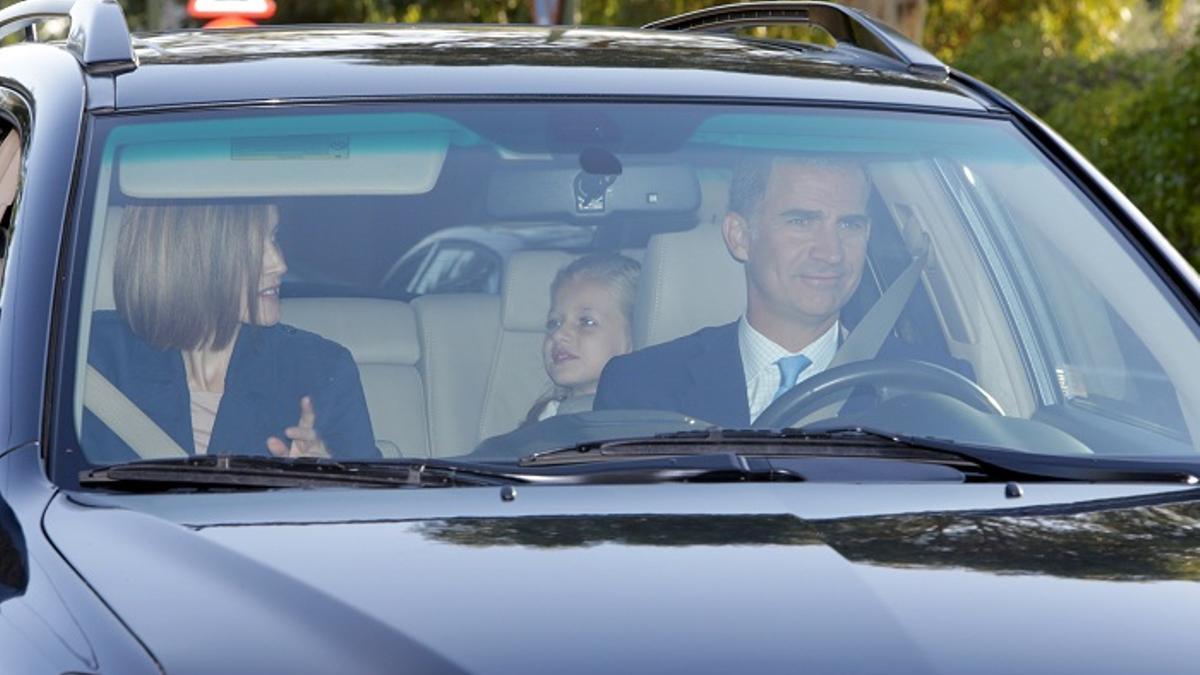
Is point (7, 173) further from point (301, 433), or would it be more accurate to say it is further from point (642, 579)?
point (642, 579)

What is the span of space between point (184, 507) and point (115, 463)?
0.20 meters

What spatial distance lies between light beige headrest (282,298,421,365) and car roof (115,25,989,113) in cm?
32

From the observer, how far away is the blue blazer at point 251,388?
341 centimetres

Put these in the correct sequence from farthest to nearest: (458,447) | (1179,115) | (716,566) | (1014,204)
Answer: (1179,115) < (1014,204) < (458,447) < (716,566)

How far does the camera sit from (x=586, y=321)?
3.79m

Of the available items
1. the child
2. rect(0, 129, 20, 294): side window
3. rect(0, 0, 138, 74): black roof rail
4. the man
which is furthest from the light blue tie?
rect(0, 129, 20, 294): side window

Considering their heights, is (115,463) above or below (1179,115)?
above

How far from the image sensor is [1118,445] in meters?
3.65

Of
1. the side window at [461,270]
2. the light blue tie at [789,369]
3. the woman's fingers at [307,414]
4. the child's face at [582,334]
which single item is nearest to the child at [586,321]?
the child's face at [582,334]

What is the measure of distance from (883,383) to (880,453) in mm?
344

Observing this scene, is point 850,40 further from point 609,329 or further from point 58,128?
point 58,128

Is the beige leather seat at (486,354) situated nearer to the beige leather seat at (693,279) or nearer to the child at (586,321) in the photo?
the child at (586,321)

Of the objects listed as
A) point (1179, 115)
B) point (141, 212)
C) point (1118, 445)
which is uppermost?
point (141, 212)

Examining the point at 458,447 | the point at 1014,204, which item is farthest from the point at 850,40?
the point at 458,447
